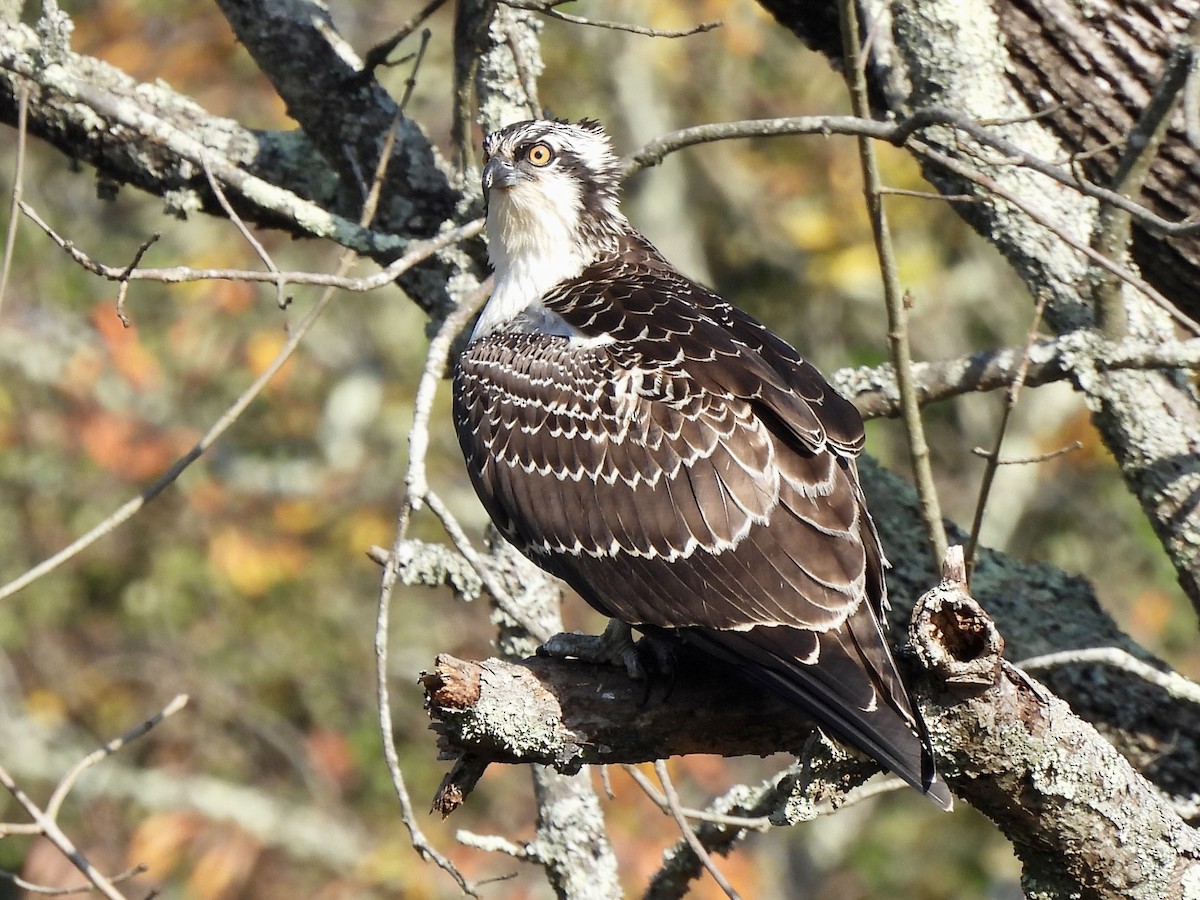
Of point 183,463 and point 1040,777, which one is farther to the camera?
point 183,463

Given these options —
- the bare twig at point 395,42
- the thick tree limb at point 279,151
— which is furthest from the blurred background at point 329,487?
the bare twig at point 395,42

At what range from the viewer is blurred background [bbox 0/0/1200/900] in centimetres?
1230

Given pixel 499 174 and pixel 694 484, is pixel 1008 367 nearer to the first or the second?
pixel 694 484

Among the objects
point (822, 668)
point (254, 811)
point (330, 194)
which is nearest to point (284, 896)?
point (254, 811)

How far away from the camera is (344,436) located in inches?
513

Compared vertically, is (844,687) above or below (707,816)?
above

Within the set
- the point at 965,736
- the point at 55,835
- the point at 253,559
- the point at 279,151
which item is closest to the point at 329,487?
the point at 253,559

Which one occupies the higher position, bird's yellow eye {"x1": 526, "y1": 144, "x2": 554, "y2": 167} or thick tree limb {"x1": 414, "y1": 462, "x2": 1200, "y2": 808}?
bird's yellow eye {"x1": 526, "y1": 144, "x2": 554, "y2": 167}

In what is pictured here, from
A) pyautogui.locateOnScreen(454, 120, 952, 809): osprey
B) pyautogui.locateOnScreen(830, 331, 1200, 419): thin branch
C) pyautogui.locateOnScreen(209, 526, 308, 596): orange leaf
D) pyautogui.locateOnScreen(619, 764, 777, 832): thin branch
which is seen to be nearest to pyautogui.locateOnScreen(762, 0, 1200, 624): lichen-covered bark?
pyautogui.locateOnScreen(830, 331, 1200, 419): thin branch

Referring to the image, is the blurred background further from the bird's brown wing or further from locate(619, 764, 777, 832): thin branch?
locate(619, 764, 777, 832): thin branch

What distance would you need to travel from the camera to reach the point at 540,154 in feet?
18.5

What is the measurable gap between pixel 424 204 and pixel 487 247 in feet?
1.31

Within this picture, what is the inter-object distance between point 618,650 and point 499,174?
1.97m

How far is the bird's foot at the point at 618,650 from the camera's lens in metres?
4.20
